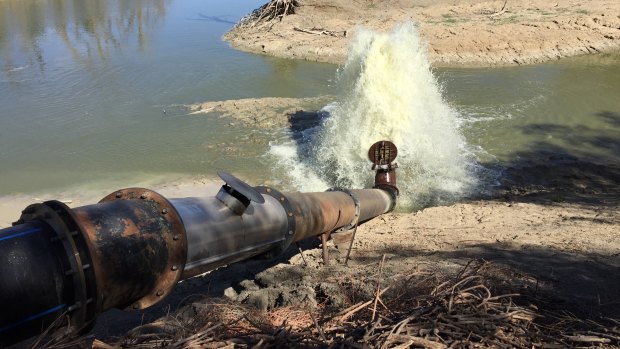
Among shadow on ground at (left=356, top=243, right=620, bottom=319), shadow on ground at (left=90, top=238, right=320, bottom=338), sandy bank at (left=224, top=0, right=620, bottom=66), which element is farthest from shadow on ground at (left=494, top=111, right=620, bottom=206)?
sandy bank at (left=224, top=0, right=620, bottom=66)

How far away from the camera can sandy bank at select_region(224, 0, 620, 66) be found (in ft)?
69.3

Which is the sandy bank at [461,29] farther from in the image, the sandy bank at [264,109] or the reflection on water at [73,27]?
the reflection on water at [73,27]

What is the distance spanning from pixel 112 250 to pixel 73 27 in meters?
31.3

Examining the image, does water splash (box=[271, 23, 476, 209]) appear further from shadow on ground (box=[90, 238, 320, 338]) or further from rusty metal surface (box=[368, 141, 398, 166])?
shadow on ground (box=[90, 238, 320, 338])

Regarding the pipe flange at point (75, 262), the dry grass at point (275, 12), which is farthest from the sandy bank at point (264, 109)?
the dry grass at point (275, 12)

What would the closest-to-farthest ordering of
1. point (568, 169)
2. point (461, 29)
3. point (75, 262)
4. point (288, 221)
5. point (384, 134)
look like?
point (75, 262), point (288, 221), point (568, 169), point (384, 134), point (461, 29)

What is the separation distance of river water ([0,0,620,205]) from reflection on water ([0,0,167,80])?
0.21 meters

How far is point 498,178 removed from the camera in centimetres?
1085

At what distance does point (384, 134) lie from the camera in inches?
465

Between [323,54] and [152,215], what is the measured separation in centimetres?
2041

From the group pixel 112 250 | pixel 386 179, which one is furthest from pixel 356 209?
pixel 112 250

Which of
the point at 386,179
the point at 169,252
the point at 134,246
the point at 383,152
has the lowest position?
the point at 386,179

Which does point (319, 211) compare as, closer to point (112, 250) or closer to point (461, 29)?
point (112, 250)

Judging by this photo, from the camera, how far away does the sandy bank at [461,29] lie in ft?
69.3
